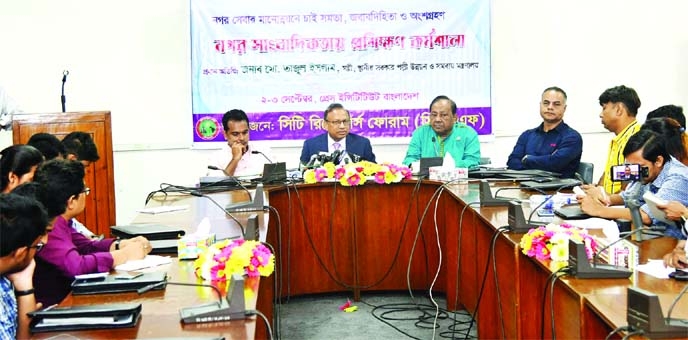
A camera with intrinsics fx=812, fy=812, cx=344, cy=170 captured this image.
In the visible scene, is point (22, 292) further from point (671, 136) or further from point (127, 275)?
point (671, 136)

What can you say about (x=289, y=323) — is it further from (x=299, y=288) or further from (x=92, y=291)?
(x=92, y=291)

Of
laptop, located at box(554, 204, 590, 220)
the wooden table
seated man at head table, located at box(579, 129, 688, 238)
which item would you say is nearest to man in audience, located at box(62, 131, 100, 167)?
the wooden table

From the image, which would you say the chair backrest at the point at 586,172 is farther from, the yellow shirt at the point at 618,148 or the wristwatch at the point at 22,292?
the wristwatch at the point at 22,292

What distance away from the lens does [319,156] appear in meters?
5.32

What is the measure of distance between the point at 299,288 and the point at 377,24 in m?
2.46

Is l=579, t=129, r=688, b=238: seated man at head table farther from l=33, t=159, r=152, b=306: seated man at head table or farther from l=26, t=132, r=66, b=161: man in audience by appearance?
l=26, t=132, r=66, b=161: man in audience

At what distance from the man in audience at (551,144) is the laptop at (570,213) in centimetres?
180

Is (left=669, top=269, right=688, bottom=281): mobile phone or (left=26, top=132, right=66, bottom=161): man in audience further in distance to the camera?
(left=26, top=132, right=66, bottom=161): man in audience

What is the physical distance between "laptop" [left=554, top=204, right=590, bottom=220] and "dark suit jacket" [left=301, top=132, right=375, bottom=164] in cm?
231

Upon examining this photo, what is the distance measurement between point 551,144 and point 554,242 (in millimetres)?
3005

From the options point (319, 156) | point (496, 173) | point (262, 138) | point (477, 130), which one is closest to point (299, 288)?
point (319, 156)

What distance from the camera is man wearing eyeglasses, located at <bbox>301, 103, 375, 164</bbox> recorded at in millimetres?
5562

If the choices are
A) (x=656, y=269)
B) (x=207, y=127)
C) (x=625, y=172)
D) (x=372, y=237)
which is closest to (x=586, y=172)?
(x=372, y=237)

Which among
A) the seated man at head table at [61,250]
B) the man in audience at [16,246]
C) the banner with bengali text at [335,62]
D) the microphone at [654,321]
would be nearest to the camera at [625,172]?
the microphone at [654,321]
